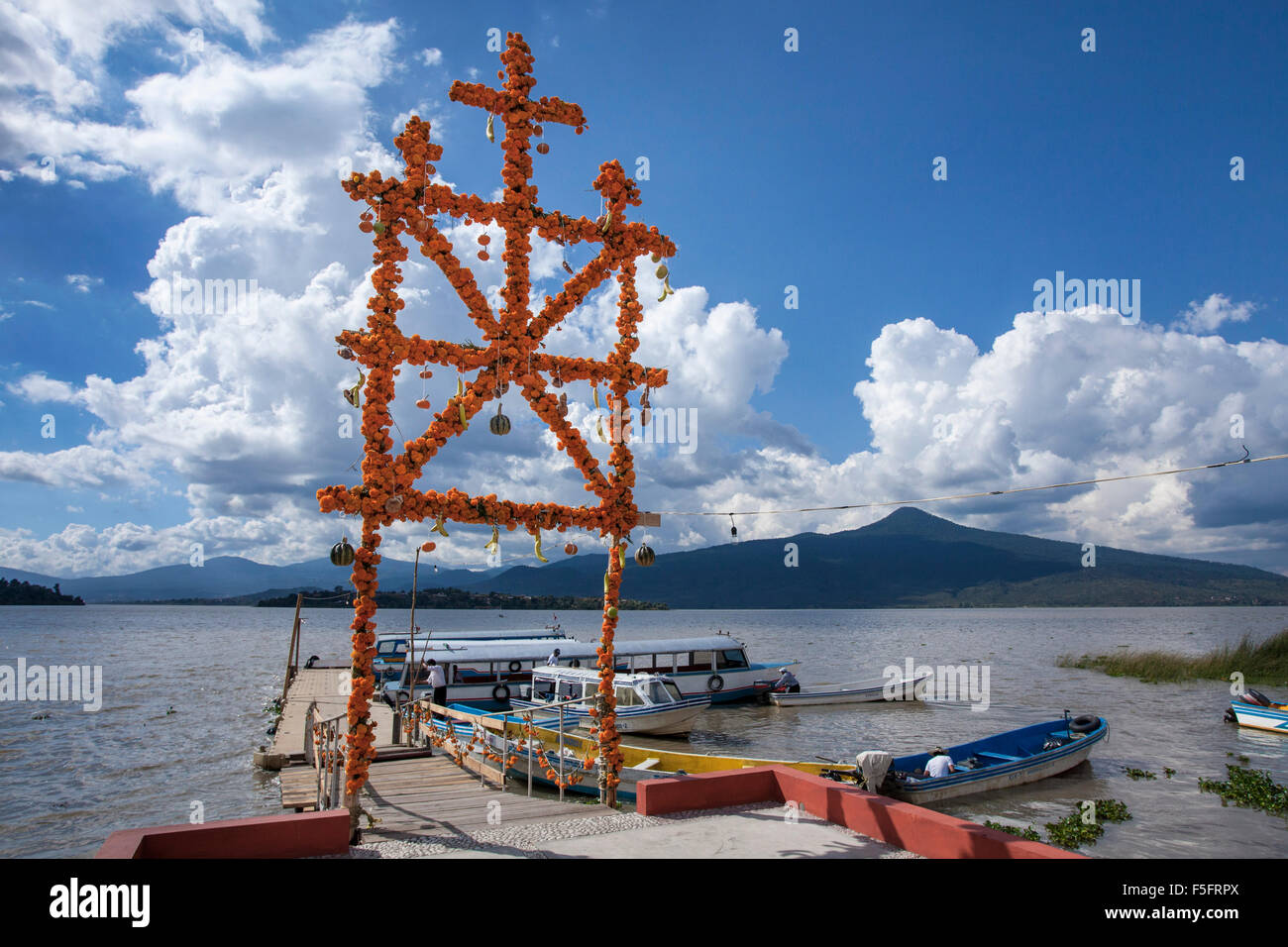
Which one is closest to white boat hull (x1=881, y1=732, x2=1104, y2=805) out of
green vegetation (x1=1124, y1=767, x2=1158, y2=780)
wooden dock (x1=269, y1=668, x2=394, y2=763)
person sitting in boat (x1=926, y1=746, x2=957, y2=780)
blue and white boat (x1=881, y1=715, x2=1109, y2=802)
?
blue and white boat (x1=881, y1=715, x2=1109, y2=802)

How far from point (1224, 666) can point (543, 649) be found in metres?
38.6

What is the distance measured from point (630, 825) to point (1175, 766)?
21073 millimetres

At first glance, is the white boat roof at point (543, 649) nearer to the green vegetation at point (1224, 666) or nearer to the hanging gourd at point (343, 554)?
the hanging gourd at point (343, 554)

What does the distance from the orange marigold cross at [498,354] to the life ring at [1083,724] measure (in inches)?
683

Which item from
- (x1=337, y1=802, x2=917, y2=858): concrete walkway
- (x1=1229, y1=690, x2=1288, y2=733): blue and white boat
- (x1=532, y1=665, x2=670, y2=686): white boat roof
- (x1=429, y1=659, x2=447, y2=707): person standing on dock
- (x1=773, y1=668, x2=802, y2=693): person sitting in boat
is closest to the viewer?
(x1=337, y1=802, x2=917, y2=858): concrete walkway

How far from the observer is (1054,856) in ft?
18.5

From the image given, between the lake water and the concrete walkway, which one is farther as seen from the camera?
the lake water

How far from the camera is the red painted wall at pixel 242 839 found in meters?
6.04

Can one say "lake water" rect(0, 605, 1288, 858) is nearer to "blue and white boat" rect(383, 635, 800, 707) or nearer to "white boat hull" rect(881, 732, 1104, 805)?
"white boat hull" rect(881, 732, 1104, 805)

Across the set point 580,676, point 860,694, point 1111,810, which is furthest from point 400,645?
point 1111,810

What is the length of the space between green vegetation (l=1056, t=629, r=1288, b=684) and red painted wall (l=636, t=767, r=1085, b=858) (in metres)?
41.6

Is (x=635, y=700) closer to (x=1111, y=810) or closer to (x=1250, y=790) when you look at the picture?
(x=1111, y=810)

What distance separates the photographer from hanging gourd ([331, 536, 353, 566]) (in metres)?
8.41
